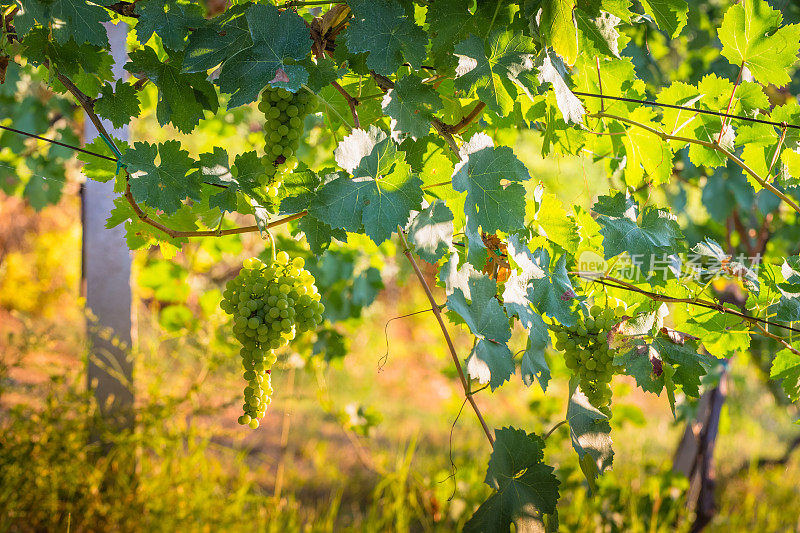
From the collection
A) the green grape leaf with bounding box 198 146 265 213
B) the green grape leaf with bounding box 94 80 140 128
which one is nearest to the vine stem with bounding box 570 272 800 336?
the green grape leaf with bounding box 198 146 265 213

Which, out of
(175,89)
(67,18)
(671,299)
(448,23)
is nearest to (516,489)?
(671,299)

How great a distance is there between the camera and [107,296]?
2.14m

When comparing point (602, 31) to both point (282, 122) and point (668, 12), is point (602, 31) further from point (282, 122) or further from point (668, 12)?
point (282, 122)

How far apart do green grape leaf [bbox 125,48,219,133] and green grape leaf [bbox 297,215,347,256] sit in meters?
0.27

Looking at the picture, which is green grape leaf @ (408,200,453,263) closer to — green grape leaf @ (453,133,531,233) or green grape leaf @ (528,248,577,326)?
green grape leaf @ (453,133,531,233)

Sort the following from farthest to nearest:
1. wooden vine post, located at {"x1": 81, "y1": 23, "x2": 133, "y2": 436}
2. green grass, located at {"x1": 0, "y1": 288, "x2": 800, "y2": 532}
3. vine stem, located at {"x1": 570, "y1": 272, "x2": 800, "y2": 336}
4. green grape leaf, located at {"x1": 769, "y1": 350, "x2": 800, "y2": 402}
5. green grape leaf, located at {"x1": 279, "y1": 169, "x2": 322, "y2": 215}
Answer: wooden vine post, located at {"x1": 81, "y1": 23, "x2": 133, "y2": 436} < green grass, located at {"x1": 0, "y1": 288, "x2": 800, "y2": 532} < green grape leaf, located at {"x1": 769, "y1": 350, "x2": 800, "y2": 402} < vine stem, located at {"x1": 570, "y1": 272, "x2": 800, "y2": 336} < green grape leaf, located at {"x1": 279, "y1": 169, "x2": 322, "y2": 215}

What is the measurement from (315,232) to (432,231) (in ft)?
0.68

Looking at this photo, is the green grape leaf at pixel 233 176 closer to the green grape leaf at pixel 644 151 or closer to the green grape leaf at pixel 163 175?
the green grape leaf at pixel 163 175

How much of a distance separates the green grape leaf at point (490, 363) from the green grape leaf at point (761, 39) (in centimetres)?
66

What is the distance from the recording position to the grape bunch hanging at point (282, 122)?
854 mm

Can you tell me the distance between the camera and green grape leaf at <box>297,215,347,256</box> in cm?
91

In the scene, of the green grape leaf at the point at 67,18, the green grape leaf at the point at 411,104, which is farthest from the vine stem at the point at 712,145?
the green grape leaf at the point at 67,18

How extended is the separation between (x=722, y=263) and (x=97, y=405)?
1990 millimetres

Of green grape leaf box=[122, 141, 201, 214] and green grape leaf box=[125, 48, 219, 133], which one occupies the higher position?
green grape leaf box=[125, 48, 219, 133]
